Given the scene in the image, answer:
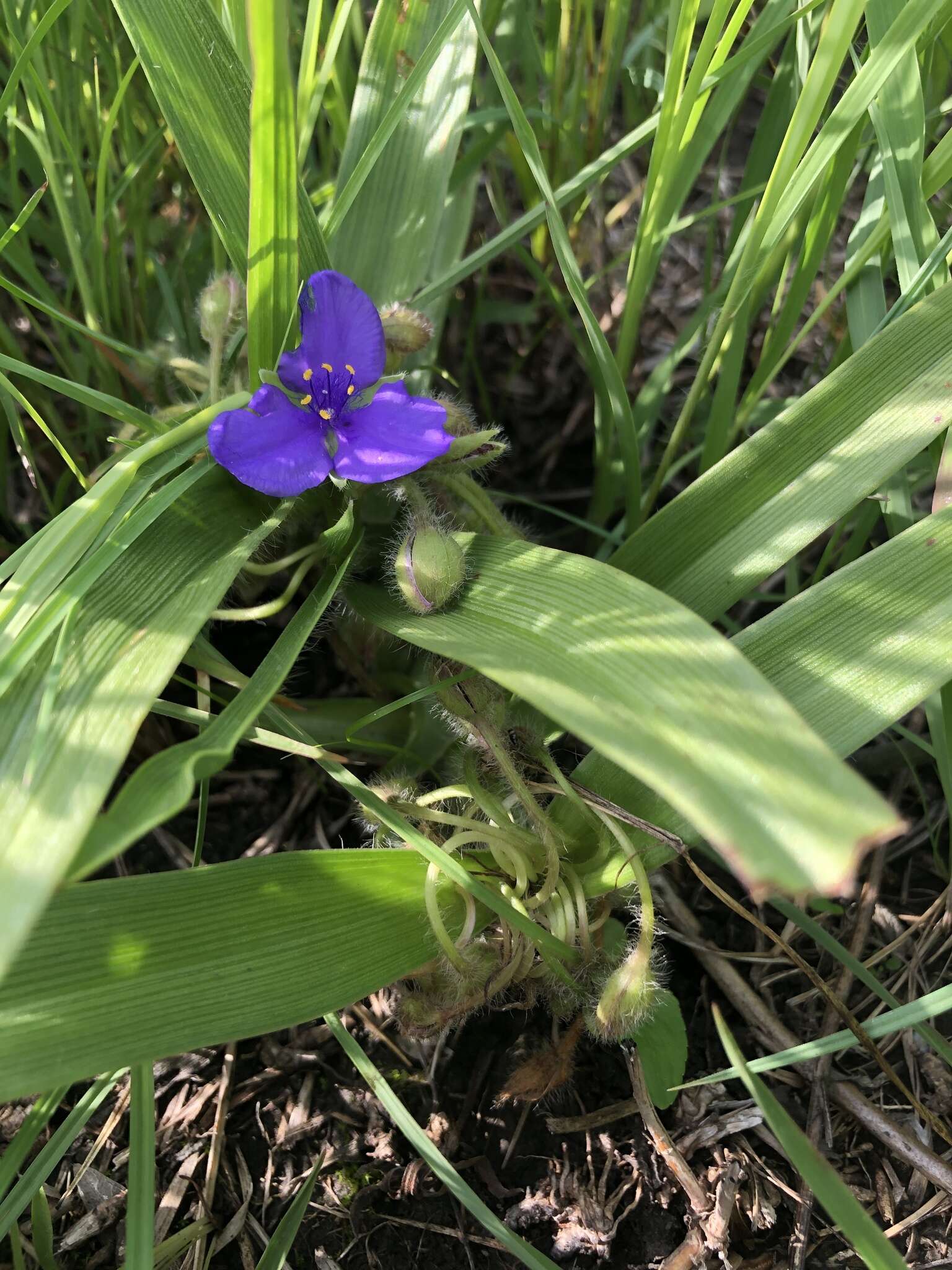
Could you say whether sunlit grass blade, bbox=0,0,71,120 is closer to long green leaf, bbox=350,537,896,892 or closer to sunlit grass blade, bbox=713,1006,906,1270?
long green leaf, bbox=350,537,896,892

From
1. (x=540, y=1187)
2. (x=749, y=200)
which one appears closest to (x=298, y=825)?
(x=540, y=1187)

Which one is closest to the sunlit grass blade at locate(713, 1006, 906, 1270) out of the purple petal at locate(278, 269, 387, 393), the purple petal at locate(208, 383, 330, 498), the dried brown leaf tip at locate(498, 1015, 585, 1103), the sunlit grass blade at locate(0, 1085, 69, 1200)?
the dried brown leaf tip at locate(498, 1015, 585, 1103)

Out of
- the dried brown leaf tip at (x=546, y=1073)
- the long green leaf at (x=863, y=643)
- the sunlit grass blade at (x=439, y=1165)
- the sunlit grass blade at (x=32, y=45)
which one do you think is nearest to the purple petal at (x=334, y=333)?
the sunlit grass blade at (x=32, y=45)

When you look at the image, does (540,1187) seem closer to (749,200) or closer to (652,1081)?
(652,1081)

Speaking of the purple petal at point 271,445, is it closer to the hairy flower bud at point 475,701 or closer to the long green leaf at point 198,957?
the hairy flower bud at point 475,701

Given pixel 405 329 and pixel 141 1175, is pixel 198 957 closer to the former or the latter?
A: pixel 141 1175

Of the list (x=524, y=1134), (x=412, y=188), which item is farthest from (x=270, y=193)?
(x=524, y=1134)
